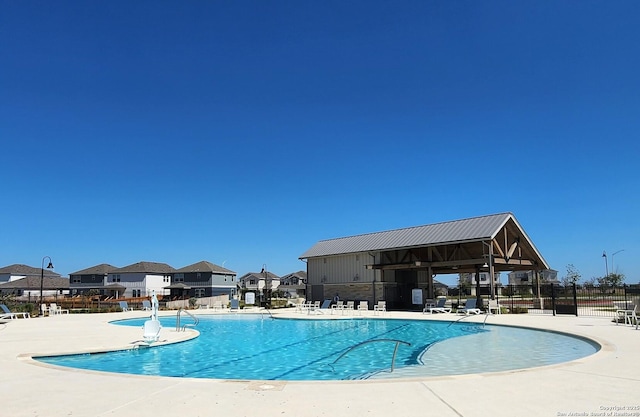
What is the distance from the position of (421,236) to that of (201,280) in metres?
40.6

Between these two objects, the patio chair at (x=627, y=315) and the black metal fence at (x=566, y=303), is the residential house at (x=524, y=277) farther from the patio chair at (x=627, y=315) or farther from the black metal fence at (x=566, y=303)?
the patio chair at (x=627, y=315)

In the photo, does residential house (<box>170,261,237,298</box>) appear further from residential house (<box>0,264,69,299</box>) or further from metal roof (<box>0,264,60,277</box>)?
metal roof (<box>0,264,60,277</box>)

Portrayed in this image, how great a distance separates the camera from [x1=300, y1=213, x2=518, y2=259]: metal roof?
87.4ft

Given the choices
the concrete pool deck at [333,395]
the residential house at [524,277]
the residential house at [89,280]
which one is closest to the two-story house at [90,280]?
the residential house at [89,280]

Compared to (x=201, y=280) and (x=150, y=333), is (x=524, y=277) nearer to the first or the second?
(x=201, y=280)

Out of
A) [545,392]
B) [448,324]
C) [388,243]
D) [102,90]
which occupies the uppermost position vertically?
[102,90]

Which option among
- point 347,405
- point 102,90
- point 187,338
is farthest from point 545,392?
point 102,90

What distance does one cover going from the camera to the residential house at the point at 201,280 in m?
62.0

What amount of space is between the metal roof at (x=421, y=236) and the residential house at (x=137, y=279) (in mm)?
33149

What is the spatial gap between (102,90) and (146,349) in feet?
53.8

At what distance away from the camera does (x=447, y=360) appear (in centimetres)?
1159

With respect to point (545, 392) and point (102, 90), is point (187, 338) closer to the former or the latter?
point (545, 392)

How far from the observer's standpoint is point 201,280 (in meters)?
62.3

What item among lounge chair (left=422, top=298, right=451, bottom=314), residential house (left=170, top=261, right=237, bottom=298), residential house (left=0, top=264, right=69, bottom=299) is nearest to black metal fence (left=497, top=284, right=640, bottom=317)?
lounge chair (left=422, top=298, right=451, bottom=314)
